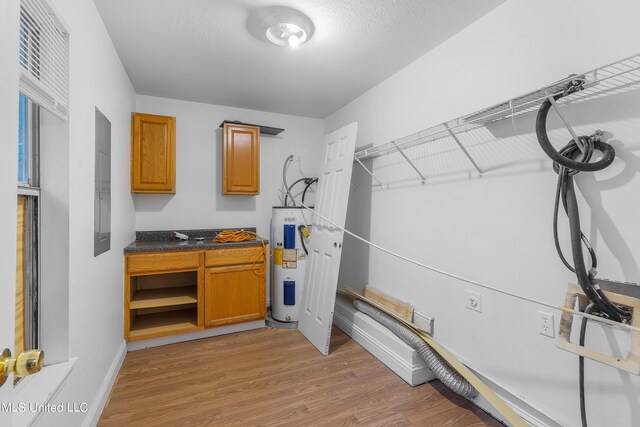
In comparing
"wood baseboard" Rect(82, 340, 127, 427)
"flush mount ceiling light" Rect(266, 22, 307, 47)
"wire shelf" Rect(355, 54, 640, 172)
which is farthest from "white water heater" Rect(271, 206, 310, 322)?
"wire shelf" Rect(355, 54, 640, 172)

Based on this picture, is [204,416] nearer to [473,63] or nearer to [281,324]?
[281,324]

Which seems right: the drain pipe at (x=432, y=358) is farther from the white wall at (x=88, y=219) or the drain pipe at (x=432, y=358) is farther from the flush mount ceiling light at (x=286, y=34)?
the flush mount ceiling light at (x=286, y=34)

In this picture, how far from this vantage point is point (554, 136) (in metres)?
1.48

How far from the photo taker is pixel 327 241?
9.15 feet

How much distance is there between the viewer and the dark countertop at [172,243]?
103 inches

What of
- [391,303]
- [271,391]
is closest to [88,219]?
[271,391]

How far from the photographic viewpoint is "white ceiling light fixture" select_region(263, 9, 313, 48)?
1815 mm

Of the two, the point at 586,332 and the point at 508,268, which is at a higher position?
the point at 508,268

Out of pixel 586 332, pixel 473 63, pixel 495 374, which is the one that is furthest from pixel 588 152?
pixel 495 374

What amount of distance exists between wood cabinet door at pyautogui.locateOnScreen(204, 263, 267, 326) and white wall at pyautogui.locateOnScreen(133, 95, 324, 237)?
28.8 inches

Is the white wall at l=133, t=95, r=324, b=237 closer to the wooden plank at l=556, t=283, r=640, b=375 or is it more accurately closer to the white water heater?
the white water heater

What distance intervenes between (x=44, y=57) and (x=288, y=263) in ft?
8.00

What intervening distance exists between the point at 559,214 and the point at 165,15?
2482mm

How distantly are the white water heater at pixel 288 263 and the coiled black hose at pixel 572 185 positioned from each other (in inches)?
88.7
